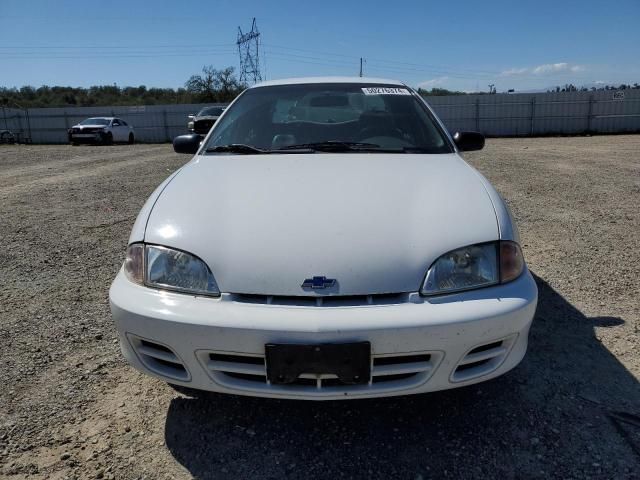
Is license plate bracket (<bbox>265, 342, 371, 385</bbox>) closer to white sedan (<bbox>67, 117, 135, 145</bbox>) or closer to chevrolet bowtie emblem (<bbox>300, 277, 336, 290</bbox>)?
chevrolet bowtie emblem (<bbox>300, 277, 336, 290</bbox>)

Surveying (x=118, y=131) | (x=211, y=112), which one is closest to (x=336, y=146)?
(x=211, y=112)

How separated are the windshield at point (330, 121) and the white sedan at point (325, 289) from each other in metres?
0.69

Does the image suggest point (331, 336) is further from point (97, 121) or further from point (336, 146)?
point (97, 121)

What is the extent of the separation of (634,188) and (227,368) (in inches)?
297

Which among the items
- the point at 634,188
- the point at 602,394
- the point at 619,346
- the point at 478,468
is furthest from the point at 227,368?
the point at 634,188

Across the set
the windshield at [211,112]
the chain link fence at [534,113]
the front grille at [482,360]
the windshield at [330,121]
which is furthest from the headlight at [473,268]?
the chain link fence at [534,113]

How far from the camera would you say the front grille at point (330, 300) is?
5.71 ft

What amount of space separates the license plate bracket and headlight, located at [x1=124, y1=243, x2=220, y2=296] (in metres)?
0.35

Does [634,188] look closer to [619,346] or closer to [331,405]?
[619,346]

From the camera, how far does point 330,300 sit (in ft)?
5.74

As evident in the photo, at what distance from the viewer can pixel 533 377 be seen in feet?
7.86

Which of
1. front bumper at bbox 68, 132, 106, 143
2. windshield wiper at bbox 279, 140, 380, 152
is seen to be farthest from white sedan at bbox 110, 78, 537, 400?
front bumper at bbox 68, 132, 106, 143

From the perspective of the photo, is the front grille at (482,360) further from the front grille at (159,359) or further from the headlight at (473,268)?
the front grille at (159,359)

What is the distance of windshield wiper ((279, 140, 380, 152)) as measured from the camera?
9.28 ft
